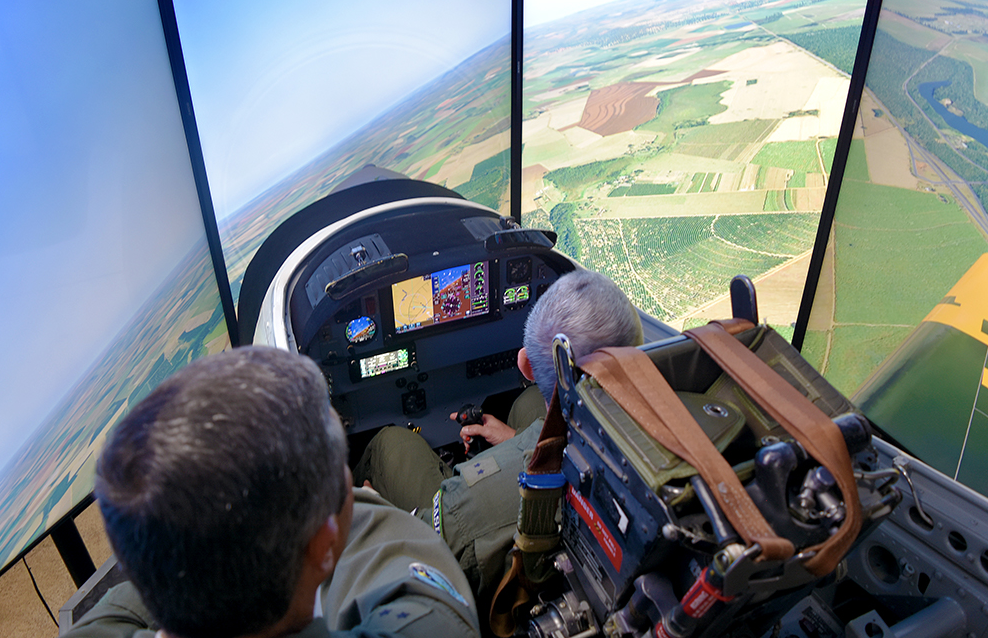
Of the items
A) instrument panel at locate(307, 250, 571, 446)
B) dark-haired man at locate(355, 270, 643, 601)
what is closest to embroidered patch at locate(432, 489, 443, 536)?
dark-haired man at locate(355, 270, 643, 601)

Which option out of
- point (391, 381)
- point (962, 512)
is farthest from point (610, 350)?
point (391, 381)

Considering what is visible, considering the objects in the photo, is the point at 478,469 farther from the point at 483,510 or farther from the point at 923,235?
the point at 923,235

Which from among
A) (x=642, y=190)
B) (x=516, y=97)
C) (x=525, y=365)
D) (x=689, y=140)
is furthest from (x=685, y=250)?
(x=525, y=365)

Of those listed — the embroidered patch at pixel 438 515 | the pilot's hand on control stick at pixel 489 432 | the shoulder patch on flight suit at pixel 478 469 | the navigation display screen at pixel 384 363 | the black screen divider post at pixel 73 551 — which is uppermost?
the shoulder patch on flight suit at pixel 478 469

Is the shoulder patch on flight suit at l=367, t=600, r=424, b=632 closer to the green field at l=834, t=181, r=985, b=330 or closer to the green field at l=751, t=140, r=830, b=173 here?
the green field at l=834, t=181, r=985, b=330

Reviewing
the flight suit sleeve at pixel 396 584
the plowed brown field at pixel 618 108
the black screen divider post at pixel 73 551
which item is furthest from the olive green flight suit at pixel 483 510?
the plowed brown field at pixel 618 108

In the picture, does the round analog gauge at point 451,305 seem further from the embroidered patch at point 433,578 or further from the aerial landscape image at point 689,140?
the aerial landscape image at point 689,140
